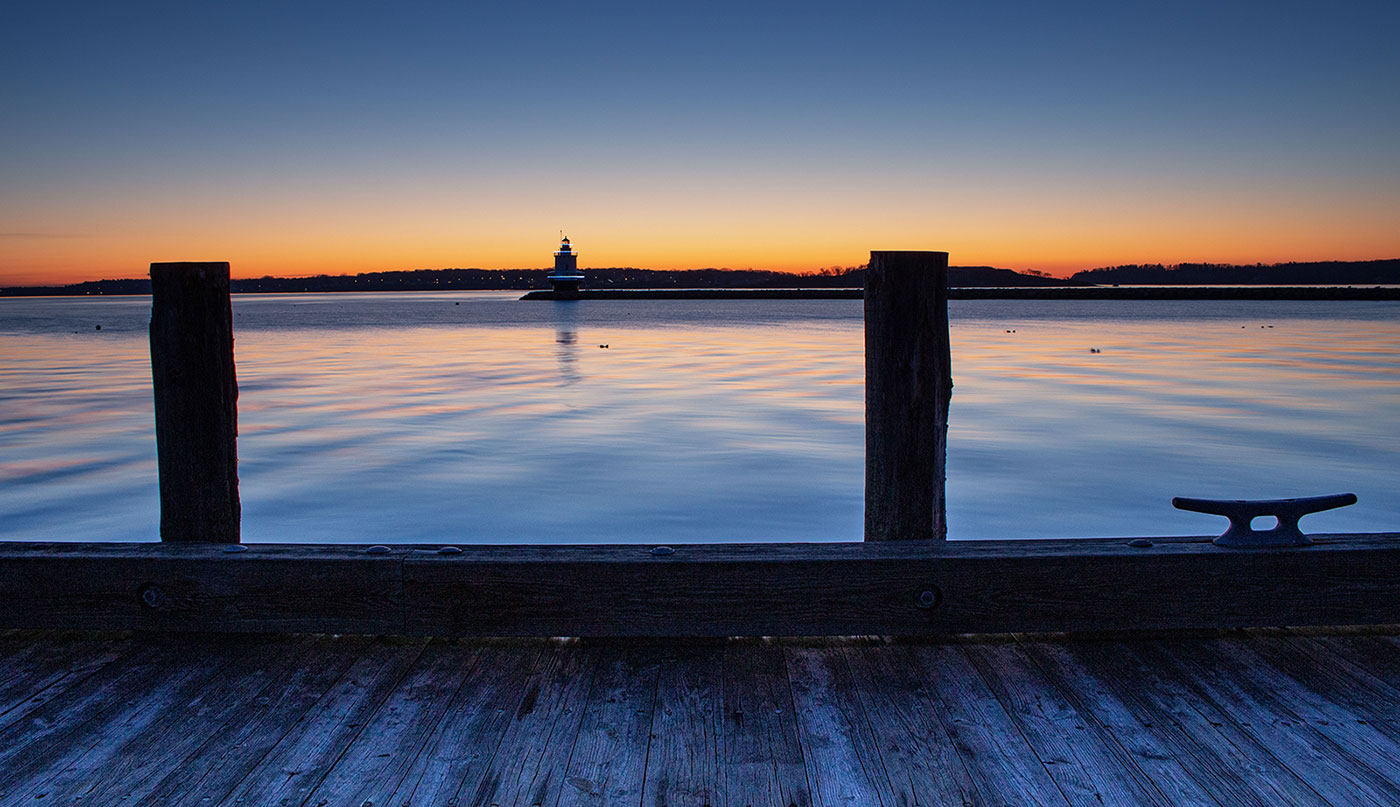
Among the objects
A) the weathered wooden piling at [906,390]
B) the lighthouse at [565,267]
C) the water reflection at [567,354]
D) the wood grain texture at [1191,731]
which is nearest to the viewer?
the wood grain texture at [1191,731]

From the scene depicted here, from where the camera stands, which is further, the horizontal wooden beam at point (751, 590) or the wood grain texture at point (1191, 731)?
the horizontal wooden beam at point (751, 590)

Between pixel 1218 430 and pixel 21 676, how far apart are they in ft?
38.6

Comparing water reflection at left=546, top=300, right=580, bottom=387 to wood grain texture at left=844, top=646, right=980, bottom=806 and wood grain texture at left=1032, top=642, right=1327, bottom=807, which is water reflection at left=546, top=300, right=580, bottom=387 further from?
wood grain texture at left=1032, top=642, right=1327, bottom=807

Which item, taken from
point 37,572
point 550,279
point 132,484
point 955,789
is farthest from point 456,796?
point 550,279

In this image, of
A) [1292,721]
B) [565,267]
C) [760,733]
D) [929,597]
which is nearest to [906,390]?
[929,597]

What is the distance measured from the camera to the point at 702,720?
7.58ft

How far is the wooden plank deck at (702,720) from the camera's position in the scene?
78.6 inches

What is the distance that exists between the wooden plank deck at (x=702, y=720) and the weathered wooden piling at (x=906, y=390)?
0.43 m

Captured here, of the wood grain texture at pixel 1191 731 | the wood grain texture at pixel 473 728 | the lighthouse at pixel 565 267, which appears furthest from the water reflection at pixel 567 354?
the lighthouse at pixel 565 267

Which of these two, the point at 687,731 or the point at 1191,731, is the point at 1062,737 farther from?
the point at 687,731

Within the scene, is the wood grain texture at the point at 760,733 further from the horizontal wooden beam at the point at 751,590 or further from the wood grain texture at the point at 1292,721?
the wood grain texture at the point at 1292,721

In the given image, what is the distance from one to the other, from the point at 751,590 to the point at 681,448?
23.7 feet

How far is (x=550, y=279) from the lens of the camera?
7925 centimetres

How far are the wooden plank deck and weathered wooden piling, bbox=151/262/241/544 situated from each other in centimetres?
40
